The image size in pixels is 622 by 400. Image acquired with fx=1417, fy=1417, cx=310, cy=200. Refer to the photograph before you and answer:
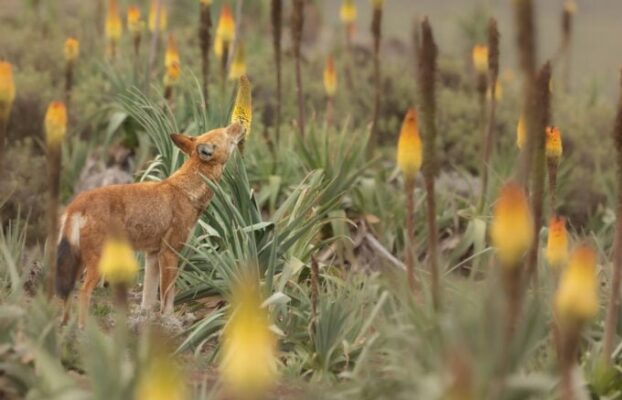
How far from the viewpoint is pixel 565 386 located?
4395mm

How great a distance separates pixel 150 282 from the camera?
723 centimetres

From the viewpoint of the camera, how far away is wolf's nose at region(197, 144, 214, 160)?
283 inches

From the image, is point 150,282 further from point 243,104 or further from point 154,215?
point 243,104

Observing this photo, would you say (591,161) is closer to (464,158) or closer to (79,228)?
(464,158)

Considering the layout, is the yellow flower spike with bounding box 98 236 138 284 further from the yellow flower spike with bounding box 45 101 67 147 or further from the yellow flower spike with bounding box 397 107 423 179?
the yellow flower spike with bounding box 397 107 423 179

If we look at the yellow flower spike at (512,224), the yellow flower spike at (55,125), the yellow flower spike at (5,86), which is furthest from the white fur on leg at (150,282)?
the yellow flower spike at (512,224)

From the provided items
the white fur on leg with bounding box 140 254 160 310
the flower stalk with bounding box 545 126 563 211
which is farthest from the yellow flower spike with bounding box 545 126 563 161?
the white fur on leg with bounding box 140 254 160 310

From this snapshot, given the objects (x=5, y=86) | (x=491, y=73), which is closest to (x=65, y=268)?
(x=5, y=86)

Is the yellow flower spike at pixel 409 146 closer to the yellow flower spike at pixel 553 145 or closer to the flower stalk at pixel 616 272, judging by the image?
the flower stalk at pixel 616 272

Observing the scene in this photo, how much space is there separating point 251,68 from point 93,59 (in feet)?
7.02

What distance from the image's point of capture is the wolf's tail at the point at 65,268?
630 cm

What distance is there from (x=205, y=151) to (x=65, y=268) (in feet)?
3.69

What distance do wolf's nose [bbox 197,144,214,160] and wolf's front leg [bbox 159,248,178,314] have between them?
51cm

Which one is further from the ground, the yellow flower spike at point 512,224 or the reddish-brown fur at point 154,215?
the yellow flower spike at point 512,224
